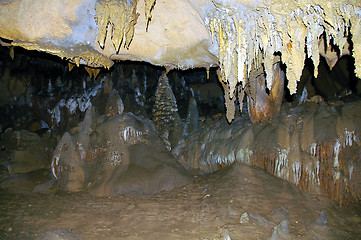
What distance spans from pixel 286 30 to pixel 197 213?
404 cm

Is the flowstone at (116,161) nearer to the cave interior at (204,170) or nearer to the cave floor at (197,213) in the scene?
the cave interior at (204,170)

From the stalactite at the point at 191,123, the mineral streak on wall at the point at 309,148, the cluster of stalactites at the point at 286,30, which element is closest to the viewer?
the cluster of stalactites at the point at 286,30

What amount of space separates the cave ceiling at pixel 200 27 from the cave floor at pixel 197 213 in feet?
8.79

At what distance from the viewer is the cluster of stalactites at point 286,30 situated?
374 cm

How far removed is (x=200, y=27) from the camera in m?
5.27

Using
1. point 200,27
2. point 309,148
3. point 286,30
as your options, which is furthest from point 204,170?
point 286,30

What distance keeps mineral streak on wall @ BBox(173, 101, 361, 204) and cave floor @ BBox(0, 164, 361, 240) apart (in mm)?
354

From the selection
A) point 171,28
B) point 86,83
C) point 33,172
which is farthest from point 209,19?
point 86,83

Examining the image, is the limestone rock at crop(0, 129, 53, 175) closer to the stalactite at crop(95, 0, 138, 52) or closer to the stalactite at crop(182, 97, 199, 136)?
the stalactite at crop(182, 97, 199, 136)

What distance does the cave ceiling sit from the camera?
3.96m

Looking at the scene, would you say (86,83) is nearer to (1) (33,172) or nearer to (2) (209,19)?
(1) (33,172)

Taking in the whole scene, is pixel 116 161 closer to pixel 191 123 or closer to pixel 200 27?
pixel 191 123

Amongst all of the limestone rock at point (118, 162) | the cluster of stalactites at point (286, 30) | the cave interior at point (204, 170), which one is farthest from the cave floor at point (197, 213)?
the cluster of stalactites at point (286, 30)

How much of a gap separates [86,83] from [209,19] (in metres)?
12.3
